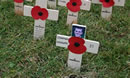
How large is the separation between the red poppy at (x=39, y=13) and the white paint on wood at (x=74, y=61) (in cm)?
61

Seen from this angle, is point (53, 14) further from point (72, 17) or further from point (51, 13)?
point (72, 17)

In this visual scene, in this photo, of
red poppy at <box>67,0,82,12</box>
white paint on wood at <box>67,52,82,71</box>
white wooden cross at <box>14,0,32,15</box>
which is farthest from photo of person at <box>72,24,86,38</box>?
white wooden cross at <box>14,0,32,15</box>

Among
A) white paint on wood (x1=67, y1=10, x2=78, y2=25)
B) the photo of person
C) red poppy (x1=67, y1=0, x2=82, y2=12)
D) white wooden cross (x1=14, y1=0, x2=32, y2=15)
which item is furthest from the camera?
white wooden cross (x1=14, y1=0, x2=32, y2=15)

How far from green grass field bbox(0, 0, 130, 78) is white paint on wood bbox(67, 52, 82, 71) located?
0.07 m

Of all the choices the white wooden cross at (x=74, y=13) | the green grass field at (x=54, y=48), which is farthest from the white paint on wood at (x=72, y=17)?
the green grass field at (x=54, y=48)

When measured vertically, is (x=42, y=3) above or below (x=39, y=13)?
above

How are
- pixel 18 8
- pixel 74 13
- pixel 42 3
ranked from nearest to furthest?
pixel 42 3 < pixel 74 13 < pixel 18 8

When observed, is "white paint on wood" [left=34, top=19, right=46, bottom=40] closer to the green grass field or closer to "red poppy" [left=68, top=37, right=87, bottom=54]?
the green grass field

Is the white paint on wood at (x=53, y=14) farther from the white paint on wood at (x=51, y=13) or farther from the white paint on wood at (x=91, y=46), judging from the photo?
the white paint on wood at (x=91, y=46)

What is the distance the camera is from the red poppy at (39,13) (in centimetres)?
265

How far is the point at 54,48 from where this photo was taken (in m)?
2.69

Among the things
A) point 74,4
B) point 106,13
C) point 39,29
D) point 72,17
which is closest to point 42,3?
point 39,29

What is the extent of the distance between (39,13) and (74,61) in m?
0.71

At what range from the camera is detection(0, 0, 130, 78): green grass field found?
240 centimetres
